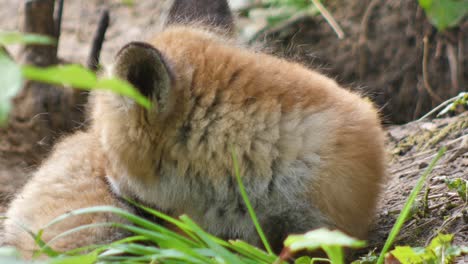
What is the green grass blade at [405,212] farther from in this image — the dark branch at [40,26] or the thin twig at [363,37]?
the thin twig at [363,37]

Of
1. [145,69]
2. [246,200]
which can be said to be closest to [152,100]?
[145,69]

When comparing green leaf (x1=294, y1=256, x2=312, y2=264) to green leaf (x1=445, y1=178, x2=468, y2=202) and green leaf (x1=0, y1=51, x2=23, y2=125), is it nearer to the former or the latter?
green leaf (x1=445, y1=178, x2=468, y2=202)

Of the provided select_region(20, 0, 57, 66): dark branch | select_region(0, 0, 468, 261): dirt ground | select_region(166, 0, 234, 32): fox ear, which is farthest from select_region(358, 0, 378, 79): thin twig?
select_region(20, 0, 57, 66): dark branch

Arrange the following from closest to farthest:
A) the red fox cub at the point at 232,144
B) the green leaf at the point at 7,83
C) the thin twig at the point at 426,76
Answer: the green leaf at the point at 7,83 < the red fox cub at the point at 232,144 < the thin twig at the point at 426,76

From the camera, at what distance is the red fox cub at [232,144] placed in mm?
2658

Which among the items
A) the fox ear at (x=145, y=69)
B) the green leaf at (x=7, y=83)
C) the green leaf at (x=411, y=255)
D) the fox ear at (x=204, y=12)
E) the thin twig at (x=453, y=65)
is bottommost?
the green leaf at (x=411, y=255)

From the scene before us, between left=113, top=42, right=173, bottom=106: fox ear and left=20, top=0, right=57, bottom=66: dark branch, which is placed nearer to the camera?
left=113, top=42, right=173, bottom=106: fox ear

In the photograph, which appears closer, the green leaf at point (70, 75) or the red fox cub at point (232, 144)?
the green leaf at point (70, 75)

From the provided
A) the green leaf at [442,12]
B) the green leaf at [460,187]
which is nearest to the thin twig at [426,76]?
the green leaf at [460,187]

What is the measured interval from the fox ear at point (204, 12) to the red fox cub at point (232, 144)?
0.99 m

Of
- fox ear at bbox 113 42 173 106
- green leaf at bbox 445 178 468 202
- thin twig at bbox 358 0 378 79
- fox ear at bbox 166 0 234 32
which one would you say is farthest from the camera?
thin twig at bbox 358 0 378 79

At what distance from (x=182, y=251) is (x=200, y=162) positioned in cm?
55

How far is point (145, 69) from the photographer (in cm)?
260

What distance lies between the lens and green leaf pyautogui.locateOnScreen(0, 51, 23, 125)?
3.27ft
